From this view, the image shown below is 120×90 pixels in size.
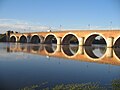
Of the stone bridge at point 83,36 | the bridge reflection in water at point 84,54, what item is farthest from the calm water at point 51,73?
the stone bridge at point 83,36

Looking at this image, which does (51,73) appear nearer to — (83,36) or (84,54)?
(84,54)

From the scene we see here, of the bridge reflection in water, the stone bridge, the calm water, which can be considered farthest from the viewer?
the stone bridge

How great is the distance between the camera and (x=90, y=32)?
173ft

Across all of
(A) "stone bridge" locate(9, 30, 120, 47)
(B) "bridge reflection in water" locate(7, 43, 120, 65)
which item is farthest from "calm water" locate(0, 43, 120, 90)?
(A) "stone bridge" locate(9, 30, 120, 47)

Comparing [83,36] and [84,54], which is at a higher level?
[83,36]

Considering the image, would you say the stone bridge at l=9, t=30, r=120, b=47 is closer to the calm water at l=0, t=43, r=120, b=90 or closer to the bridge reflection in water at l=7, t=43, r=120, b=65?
the bridge reflection in water at l=7, t=43, r=120, b=65

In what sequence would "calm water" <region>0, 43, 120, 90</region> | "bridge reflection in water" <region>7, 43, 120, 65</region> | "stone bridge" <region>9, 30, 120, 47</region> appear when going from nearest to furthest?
"calm water" <region>0, 43, 120, 90</region> < "bridge reflection in water" <region>7, 43, 120, 65</region> < "stone bridge" <region>9, 30, 120, 47</region>

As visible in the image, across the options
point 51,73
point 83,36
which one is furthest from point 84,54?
point 83,36

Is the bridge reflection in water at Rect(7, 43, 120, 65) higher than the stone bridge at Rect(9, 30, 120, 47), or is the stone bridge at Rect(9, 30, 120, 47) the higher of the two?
the stone bridge at Rect(9, 30, 120, 47)

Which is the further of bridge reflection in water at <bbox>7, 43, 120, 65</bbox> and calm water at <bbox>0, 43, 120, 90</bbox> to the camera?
bridge reflection in water at <bbox>7, 43, 120, 65</bbox>

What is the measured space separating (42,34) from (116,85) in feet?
205

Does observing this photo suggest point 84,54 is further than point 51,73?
Yes

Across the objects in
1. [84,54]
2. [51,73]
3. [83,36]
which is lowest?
[51,73]

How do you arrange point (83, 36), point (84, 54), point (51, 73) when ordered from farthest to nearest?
point (83, 36) < point (84, 54) < point (51, 73)
